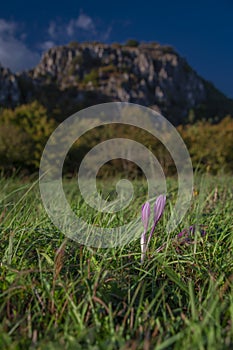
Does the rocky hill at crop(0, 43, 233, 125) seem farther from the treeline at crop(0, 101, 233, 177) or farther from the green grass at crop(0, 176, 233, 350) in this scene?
the green grass at crop(0, 176, 233, 350)

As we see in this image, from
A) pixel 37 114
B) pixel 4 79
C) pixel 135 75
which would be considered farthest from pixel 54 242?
pixel 135 75

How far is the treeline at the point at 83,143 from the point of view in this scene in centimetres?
1145

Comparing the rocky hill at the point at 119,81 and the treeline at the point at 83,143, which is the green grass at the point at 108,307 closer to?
the treeline at the point at 83,143

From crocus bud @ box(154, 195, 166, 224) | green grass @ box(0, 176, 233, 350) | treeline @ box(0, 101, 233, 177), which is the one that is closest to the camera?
green grass @ box(0, 176, 233, 350)

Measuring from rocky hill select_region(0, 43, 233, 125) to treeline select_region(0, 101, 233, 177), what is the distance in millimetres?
40374

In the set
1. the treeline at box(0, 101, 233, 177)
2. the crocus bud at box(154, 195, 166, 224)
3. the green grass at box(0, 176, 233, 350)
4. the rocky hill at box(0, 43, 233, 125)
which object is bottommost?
the green grass at box(0, 176, 233, 350)

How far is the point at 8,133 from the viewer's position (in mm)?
12711

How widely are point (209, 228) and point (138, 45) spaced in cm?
9820

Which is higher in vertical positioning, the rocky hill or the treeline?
the rocky hill

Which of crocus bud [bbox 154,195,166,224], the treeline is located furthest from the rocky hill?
crocus bud [bbox 154,195,166,224]

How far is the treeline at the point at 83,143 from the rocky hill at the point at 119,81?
40374 mm

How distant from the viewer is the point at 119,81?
242 feet

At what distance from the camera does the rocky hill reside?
199ft

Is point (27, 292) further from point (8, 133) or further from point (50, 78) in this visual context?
point (50, 78)
